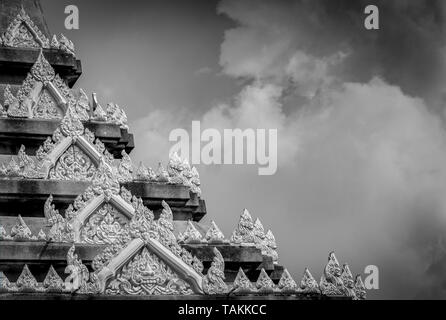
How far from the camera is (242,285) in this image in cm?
2208

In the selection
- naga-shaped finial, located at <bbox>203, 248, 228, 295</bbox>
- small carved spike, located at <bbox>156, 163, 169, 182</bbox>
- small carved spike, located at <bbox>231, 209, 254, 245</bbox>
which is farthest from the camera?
small carved spike, located at <bbox>156, 163, 169, 182</bbox>

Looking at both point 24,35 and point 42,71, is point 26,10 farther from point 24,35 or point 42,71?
point 42,71

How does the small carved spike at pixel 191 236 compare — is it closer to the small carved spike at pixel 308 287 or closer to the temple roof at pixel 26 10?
the small carved spike at pixel 308 287

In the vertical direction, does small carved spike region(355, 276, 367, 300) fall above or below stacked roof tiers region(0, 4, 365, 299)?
below

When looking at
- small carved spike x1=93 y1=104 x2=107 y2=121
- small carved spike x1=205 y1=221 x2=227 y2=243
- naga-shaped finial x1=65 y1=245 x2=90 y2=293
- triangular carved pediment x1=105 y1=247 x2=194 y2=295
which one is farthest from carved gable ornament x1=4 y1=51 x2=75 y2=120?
triangular carved pediment x1=105 y1=247 x2=194 y2=295

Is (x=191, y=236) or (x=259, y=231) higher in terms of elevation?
(x=259, y=231)

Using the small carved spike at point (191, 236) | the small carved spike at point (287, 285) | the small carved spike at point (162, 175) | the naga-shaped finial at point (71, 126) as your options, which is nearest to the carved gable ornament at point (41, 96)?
the naga-shaped finial at point (71, 126)

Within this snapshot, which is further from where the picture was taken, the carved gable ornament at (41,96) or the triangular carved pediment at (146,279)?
the carved gable ornament at (41,96)

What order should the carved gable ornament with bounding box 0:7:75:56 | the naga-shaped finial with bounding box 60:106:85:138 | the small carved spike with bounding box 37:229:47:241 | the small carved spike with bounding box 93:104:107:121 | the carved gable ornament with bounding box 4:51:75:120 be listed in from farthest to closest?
1. the carved gable ornament with bounding box 0:7:75:56
2. the small carved spike with bounding box 93:104:107:121
3. the carved gable ornament with bounding box 4:51:75:120
4. the naga-shaped finial with bounding box 60:106:85:138
5. the small carved spike with bounding box 37:229:47:241

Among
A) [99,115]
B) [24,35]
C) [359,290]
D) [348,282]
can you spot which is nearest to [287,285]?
[348,282]

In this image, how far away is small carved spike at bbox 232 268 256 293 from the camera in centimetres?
2202

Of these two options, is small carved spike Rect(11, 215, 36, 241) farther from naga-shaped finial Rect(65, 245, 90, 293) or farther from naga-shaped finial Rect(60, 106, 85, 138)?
naga-shaped finial Rect(60, 106, 85, 138)

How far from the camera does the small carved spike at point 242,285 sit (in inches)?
867
